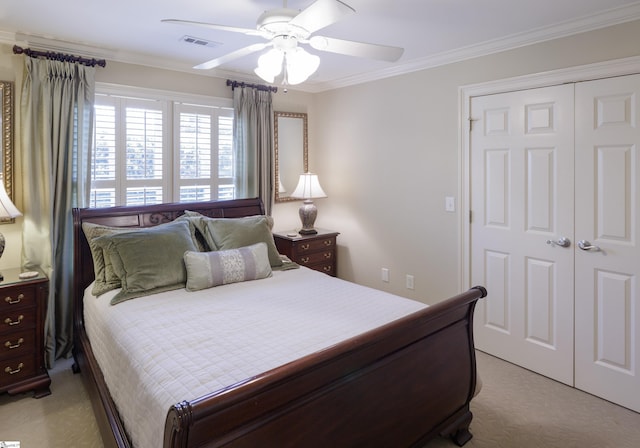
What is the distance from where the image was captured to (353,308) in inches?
95.0

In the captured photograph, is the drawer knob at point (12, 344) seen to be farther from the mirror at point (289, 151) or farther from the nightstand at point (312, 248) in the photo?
the mirror at point (289, 151)

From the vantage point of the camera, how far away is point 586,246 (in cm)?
278

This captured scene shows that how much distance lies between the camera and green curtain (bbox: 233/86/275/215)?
4.11m

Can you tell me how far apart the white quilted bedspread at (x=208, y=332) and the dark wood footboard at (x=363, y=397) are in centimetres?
26

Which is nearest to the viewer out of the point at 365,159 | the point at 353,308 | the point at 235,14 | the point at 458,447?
the point at 458,447

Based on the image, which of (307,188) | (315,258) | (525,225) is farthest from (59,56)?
(525,225)

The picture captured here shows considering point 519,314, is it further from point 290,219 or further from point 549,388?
point 290,219

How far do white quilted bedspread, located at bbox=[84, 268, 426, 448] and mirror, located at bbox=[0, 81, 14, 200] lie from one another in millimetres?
1086

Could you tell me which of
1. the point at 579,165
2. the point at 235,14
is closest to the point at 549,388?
the point at 579,165

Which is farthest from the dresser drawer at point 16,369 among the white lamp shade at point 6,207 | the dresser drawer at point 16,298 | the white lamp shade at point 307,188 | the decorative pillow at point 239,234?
the white lamp shade at point 307,188

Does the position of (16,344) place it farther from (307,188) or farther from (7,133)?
(307,188)

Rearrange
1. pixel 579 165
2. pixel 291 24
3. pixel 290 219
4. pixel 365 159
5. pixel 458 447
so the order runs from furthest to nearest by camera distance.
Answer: pixel 290 219 < pixel 365 159 < pixel 579 165 < pixel 458 447 < pixel 291 24

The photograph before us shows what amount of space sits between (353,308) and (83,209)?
2.23 meters

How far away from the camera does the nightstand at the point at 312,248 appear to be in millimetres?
4117
